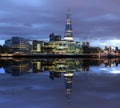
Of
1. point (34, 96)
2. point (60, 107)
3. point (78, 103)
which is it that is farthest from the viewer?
point (34, 96)

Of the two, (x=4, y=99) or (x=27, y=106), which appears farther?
(x=4, y=99)

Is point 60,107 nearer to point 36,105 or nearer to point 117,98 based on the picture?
point 36,105

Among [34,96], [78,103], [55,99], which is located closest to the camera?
[78,103]

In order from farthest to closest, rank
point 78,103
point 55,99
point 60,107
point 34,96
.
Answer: point 34,96
point 55,99
point 78,103
point 60,107

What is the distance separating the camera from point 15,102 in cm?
1925

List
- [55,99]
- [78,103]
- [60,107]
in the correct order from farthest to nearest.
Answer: [55,99] → [78,103] → [60,107]

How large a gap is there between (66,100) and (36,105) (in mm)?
2408

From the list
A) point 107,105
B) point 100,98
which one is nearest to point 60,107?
point 107,105

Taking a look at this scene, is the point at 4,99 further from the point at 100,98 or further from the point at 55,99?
the point at 100,98

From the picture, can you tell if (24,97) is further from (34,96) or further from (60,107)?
(60,107)

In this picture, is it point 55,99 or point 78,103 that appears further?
point 55,99

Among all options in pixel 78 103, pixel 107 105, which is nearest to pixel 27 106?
pixel 78 103

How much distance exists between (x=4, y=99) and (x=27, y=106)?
314 centimetres

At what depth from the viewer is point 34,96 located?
2186 cm
